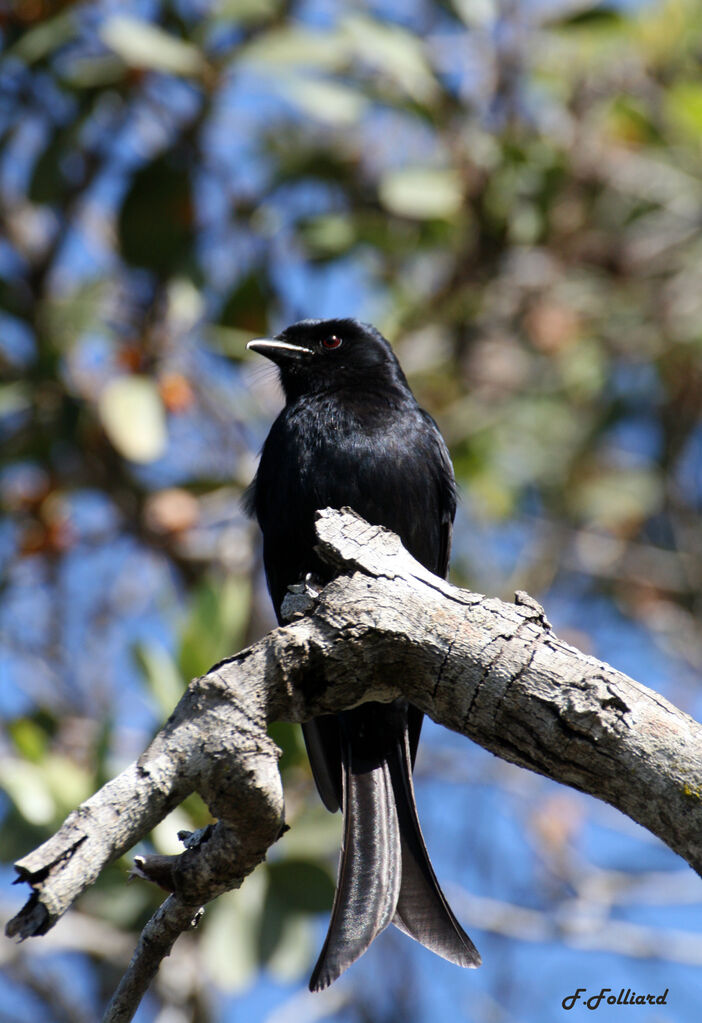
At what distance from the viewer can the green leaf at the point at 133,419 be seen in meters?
4.50

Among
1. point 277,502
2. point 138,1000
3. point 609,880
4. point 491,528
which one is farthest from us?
point 491,528

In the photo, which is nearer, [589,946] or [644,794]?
[644,794]

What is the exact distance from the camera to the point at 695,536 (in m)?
6.18

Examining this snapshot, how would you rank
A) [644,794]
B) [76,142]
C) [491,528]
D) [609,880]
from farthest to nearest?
[491,528], [609,880], [76,142], [644,794]

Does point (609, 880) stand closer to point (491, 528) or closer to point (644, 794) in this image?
point (491, 528)

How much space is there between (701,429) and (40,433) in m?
4.04

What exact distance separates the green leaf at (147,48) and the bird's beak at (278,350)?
1344 millimetres

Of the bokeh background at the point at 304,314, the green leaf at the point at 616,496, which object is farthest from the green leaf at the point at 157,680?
the green leaf at the point at 616,496

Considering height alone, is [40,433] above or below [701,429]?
above

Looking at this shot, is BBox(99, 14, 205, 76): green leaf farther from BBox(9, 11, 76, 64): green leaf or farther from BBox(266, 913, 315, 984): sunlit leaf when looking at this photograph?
BBox(266, 913, 315, 984): sunlit leaf

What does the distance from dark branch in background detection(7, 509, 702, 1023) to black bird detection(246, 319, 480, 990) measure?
1.74 ft

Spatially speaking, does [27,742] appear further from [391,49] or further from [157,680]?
[391,49]

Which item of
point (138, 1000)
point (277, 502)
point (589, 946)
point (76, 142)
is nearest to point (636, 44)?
point (76, 142)

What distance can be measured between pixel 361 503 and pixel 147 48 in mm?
2285
